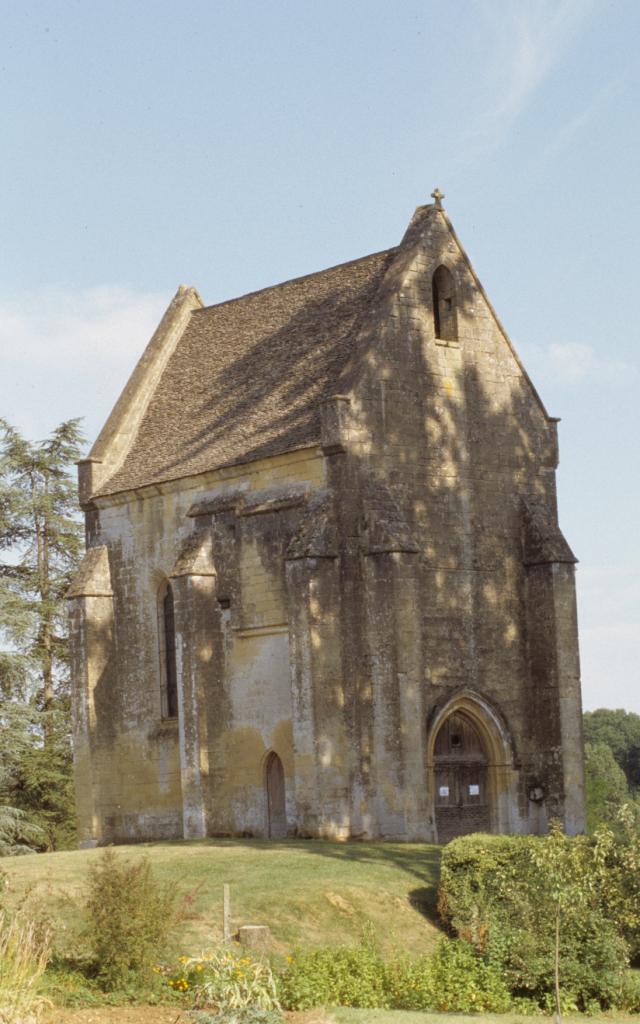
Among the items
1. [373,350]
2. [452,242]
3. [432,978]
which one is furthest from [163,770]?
[432,978]

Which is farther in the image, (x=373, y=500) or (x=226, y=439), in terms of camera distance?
(x=226, y=439)

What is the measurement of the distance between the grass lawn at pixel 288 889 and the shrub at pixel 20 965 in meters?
1.87

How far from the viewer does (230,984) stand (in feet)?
65.9

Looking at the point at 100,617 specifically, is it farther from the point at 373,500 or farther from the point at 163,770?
Result: the point at 373,500

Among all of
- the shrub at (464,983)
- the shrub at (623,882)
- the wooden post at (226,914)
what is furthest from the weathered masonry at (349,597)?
the shrub at (464,983)

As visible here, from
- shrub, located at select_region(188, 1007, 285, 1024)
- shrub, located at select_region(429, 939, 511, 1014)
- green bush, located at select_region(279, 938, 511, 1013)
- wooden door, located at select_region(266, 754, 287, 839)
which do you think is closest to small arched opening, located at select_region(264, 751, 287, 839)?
wooden door, located at select_region(266, 754, 287, 839)

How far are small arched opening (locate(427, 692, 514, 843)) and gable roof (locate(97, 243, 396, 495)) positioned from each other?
7.12 m

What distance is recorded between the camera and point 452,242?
129 feet

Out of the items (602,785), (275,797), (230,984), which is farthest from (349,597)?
(602,785)

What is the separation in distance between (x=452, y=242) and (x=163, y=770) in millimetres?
14208

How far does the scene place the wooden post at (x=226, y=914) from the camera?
2503 centimetres

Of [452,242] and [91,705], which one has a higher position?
[452,242]

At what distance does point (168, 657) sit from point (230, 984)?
73.1ft

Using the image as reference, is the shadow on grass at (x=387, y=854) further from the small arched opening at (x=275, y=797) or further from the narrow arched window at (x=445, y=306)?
the narrow arched window at (x=445, y=306)
